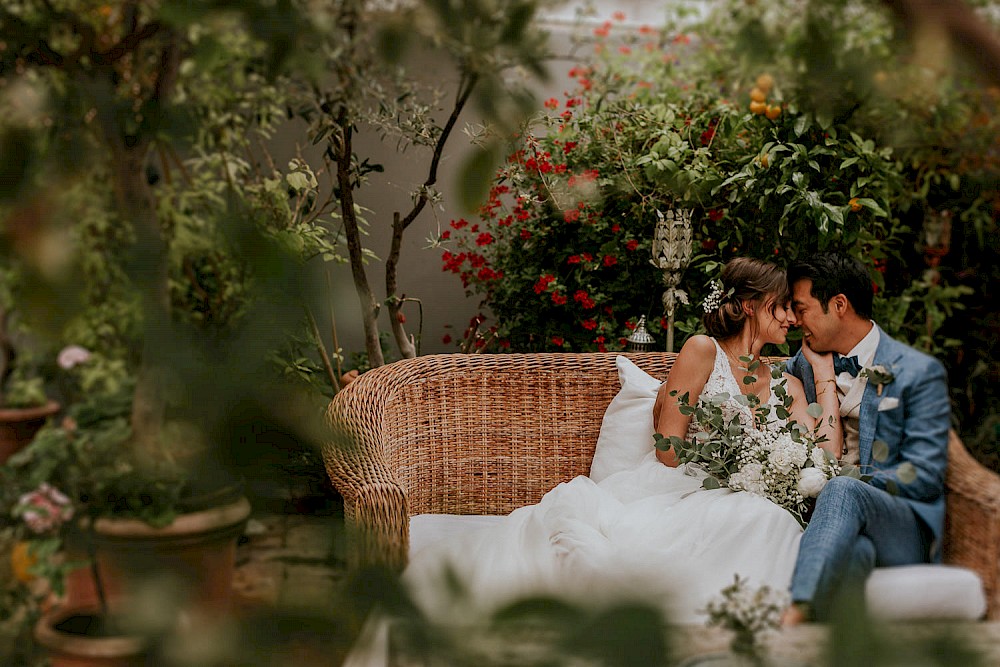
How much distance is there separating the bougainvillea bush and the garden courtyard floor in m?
0.47

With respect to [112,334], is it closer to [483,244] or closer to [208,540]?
[208,540]

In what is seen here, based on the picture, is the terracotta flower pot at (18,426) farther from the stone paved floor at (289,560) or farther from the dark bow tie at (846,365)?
the dark bow tie at (846,365)

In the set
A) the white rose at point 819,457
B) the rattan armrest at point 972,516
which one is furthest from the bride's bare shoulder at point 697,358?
the rattan armrest at point 972,516

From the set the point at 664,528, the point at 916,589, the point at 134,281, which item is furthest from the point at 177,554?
the point at 664,528

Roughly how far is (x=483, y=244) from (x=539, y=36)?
1.72m

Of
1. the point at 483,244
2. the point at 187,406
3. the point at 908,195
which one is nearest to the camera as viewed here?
the point at 187,406

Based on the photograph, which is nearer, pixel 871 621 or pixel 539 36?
pixel 871 621

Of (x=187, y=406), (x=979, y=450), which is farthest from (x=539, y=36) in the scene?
(x=979, y=450)

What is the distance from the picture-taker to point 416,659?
41cm

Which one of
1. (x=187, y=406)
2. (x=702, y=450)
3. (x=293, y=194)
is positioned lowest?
→ (x=702, y=450)

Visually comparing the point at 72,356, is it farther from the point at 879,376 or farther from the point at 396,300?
the point at 396,300

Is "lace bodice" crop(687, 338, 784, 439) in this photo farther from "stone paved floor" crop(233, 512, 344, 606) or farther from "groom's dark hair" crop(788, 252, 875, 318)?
"stone paved floor" crop(233, 512, 344, 606)

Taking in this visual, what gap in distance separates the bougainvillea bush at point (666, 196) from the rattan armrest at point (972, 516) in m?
0.18

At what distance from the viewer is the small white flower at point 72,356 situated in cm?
54
